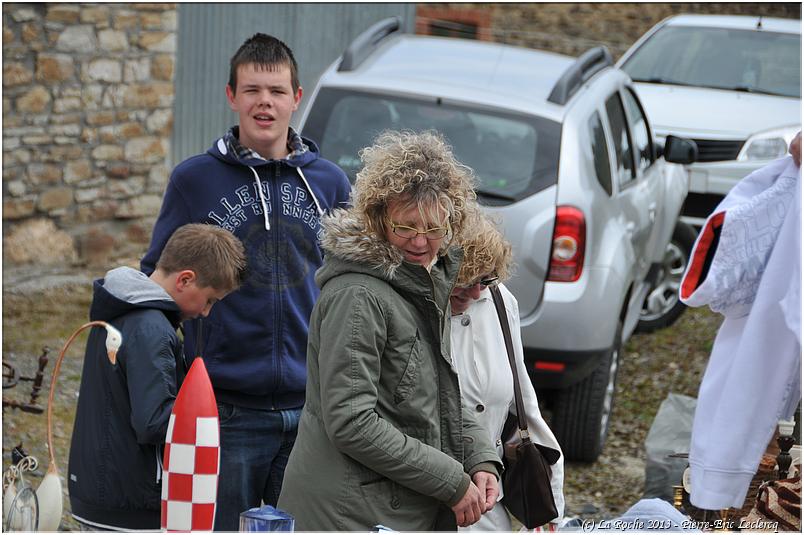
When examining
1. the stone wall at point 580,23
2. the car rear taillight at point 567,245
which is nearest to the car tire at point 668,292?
the car rear taillight at point 567,245

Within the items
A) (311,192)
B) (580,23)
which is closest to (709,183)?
(311,192)

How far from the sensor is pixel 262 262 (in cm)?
339

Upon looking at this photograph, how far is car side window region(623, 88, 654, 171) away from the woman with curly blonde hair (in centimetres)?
473

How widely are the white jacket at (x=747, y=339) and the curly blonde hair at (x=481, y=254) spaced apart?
67 centimetres

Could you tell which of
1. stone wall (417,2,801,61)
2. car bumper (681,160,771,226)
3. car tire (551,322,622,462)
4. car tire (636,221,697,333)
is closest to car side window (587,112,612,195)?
car tire (551,322,622,462)

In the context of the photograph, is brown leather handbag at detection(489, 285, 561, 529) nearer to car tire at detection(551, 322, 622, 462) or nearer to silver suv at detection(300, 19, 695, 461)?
silver suv at detection(300, 19, 695, 461)

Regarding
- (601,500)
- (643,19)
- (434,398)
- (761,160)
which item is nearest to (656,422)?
(601,500)

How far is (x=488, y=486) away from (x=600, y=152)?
354 centimetres

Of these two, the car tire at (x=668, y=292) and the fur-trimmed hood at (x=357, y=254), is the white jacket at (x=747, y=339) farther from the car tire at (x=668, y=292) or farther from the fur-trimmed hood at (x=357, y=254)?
the car tire at (x=668, y=292)

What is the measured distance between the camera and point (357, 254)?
2.60 meters

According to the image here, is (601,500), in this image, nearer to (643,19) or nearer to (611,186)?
(611,186)

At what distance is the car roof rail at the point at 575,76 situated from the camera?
590 cm

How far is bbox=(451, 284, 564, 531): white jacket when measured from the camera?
3.19 meters

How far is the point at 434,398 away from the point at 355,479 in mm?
268
